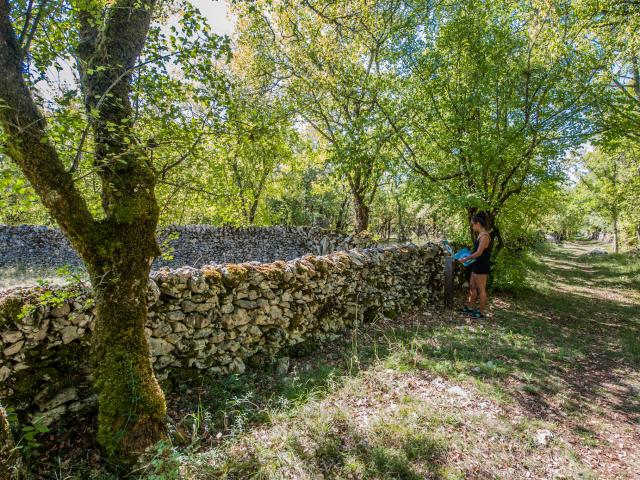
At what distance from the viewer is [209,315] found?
4.54 metres

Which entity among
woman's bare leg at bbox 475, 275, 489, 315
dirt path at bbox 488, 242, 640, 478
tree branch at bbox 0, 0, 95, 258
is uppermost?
tree branch at bbox 0, 0, 95, 258

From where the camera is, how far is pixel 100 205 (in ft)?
10.8

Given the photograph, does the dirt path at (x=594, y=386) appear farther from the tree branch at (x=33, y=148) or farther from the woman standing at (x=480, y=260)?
the tree branch at (x=33, y=148)

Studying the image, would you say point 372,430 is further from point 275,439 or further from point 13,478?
point 13,478

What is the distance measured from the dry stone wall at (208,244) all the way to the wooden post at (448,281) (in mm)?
4173

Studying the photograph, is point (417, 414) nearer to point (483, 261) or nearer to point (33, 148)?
point (33, 148)

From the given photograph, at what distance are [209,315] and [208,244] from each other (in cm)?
1055

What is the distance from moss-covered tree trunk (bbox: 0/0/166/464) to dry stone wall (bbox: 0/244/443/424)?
0.48 m

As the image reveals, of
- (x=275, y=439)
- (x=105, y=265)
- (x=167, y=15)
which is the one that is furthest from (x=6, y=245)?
(x=275, y=439)

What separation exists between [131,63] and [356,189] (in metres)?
12.0

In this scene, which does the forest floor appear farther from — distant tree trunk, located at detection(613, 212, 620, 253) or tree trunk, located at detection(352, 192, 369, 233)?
distant tree trunk, located at detection(613, 212, 620, 253)

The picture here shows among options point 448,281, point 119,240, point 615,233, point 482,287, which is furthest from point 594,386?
point 615,233

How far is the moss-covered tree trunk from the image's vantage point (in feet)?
9.30

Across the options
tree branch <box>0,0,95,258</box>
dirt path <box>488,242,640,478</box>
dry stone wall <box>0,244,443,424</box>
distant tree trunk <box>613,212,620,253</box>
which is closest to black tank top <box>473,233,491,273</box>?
dirt path <box>488,242,640,478</box>
